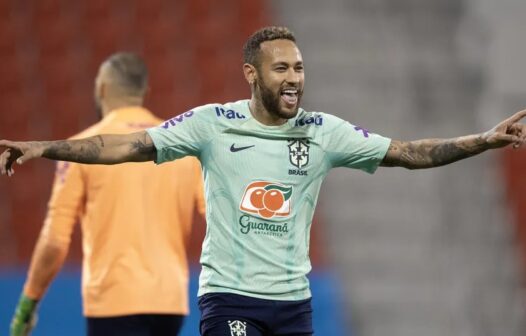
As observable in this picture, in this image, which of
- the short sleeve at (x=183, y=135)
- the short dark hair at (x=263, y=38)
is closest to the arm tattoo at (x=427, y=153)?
the short dark hair at (x=263, y=38)

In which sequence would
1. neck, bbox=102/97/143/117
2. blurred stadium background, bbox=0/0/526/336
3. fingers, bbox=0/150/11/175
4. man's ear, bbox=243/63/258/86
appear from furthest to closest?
blurred stadium background, bbox=0/0/526/336, neck, bbox=102/97/143/117, man's ear, bbox=243/63/258/86, fingers, bbox=0/150/11/175

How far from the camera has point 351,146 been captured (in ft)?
12.8

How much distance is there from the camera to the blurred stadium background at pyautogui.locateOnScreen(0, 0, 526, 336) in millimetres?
8539

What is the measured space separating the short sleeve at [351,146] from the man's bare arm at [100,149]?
1.99 feet

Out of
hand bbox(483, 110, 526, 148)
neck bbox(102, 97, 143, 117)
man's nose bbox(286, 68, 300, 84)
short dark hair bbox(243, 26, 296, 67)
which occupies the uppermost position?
neck bbox(102, 97, 143, 117)

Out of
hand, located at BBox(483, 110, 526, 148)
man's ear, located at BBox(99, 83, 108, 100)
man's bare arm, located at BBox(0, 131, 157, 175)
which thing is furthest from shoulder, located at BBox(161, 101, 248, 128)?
man's ear, located at BBox(99, 83, 108, 100)

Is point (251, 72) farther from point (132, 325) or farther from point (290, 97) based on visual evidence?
point (132, 325)

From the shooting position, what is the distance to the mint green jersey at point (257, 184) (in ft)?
12.2

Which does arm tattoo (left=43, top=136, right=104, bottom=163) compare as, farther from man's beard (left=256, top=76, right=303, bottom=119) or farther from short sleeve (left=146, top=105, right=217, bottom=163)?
man's beard (left=256, top=76, right=303, bottom=119)

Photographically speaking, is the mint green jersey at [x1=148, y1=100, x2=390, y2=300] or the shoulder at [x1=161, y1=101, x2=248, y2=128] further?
the shoulder at [x1=161, y1=101, x2=248, y2=128]

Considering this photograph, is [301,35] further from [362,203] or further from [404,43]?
[362,203]

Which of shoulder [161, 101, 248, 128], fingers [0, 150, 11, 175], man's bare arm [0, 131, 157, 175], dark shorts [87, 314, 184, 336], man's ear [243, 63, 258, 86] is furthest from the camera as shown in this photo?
dark shorts [87, 314, 184, 336]

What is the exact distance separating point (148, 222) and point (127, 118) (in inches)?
18.5

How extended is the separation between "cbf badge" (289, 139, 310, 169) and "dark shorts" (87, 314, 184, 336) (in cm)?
140
